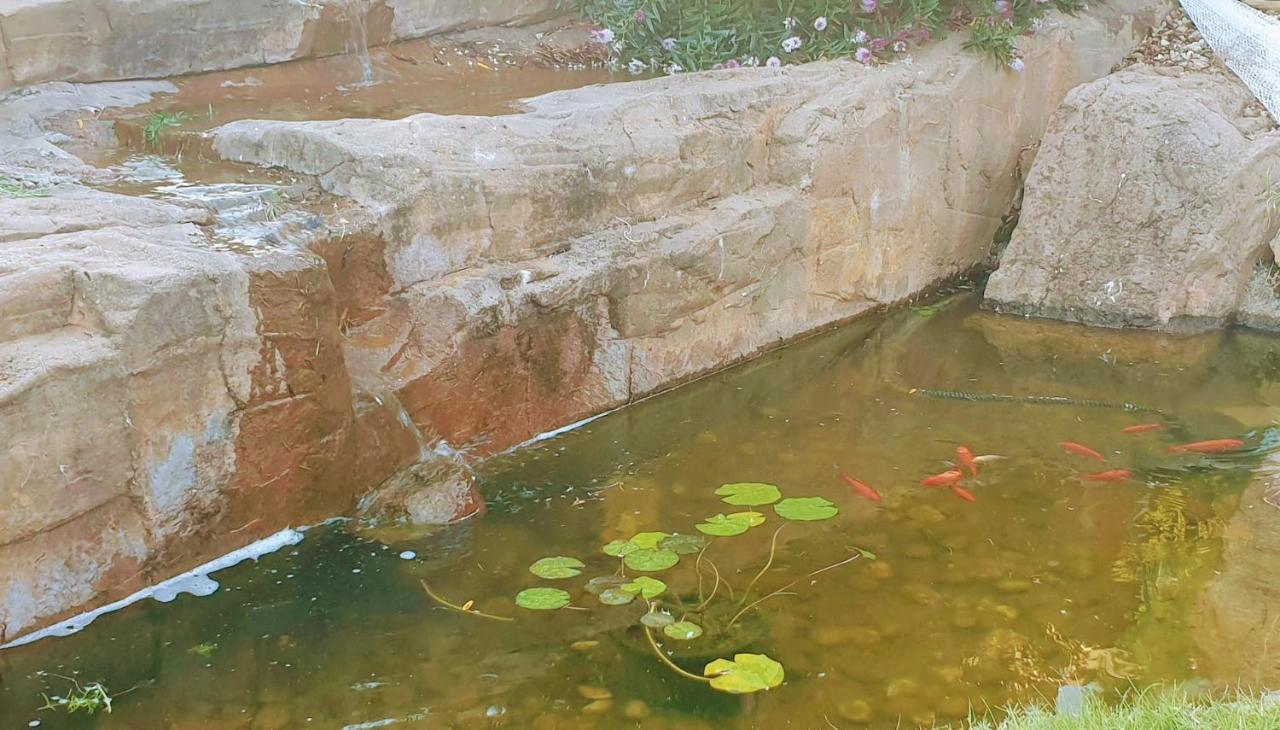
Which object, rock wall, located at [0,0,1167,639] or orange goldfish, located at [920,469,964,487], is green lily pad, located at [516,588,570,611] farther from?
orange goldfish, located at [920,469,964,487]

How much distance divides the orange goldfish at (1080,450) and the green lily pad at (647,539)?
1816 millimetres

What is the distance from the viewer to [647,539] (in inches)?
158

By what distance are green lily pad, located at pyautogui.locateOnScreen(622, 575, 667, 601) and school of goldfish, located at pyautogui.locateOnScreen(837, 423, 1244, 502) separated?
3.41ft

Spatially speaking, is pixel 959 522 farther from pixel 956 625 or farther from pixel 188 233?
pixel 188 233

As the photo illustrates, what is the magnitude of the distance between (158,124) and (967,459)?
141 inches

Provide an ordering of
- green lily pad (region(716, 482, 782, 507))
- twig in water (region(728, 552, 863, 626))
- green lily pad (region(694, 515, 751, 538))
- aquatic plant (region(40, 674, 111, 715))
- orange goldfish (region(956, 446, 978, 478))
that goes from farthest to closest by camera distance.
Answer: orange goldfish (region(956, 446, 978, 478))
green lily pad (region(716, 482, 782, 507))
green lily pad (region(694, 515, 751, 538))
twig in water (region(728, 552, 863, 626))
aquatic plant (region(40, 674, 111, 715))

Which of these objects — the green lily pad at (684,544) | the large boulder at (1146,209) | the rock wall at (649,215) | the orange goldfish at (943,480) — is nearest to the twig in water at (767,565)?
the green lily pad at (684,544)

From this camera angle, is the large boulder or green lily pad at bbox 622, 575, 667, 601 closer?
green lily pad at bbox 622, 575, 667, 601

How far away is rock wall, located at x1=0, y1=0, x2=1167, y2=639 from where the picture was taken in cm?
343

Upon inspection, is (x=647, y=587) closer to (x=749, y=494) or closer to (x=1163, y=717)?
(x=749, y=494)

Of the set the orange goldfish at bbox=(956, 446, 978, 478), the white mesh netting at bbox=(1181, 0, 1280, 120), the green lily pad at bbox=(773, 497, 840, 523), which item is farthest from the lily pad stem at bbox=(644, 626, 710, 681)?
the white mesh netting at bbox=(1181, 0, 1280, 120)

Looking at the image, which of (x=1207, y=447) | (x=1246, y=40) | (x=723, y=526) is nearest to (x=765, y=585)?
(x=723, y=526)

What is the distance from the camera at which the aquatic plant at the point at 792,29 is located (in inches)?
253

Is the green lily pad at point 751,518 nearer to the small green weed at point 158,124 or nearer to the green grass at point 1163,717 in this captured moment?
the green grass at point 1163,717
